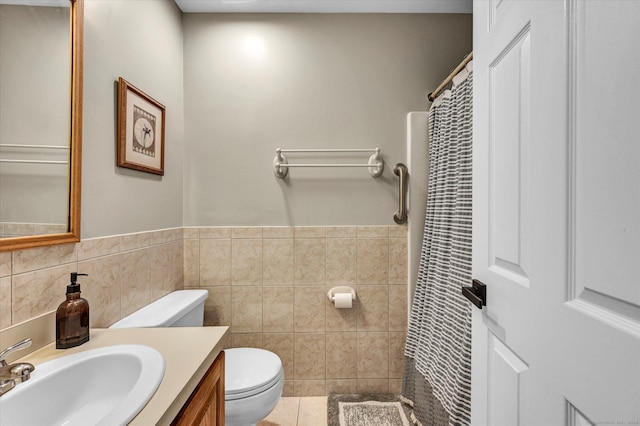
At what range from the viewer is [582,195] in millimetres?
560

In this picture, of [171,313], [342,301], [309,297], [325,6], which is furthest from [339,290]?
[325,6]

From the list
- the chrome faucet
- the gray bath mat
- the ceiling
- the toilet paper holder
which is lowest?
the gray bath mat

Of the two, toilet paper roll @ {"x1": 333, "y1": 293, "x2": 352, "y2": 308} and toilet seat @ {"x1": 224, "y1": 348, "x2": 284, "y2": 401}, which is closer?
toilet seat @ {"x1": 224, "y1": 348, "x2": 284, "y2": 401}

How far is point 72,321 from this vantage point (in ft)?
3.16

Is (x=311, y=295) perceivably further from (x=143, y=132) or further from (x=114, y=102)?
(x=114, y=102)

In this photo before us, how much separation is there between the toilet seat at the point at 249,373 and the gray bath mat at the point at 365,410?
56 centimetres

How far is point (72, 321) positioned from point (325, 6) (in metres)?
2.06

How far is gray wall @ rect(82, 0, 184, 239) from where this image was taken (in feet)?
4.07

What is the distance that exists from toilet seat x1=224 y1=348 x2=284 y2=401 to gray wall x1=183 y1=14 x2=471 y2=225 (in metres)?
0.78

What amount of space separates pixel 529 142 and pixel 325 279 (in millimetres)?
1511

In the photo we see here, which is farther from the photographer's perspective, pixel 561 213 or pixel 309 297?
pixel 309 297

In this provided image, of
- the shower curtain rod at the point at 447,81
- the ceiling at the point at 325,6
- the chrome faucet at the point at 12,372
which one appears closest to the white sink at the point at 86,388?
the chrome faucet at the point at 12,372

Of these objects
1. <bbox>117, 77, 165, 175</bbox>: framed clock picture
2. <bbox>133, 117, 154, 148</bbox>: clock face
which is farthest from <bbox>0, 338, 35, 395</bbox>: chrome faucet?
<bbox>133, 117, 154, 148</bbox>: clock face

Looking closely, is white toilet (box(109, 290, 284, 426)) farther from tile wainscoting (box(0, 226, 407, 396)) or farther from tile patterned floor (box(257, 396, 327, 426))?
tile patterned floor (box(257, 396, 327, 426))
